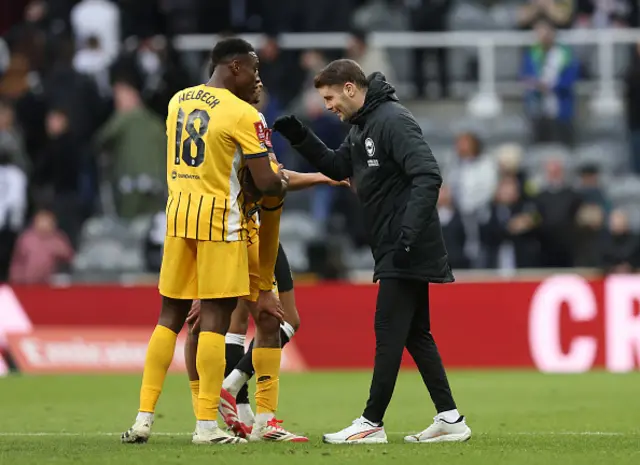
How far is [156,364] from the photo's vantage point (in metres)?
9.16

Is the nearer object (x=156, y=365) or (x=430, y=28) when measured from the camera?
(x=156, y=365)

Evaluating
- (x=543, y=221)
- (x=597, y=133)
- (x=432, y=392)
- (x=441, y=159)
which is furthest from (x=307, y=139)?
(x=597, y=133)

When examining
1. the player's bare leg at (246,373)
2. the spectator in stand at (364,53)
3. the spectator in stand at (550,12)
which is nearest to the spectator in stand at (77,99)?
the spectator in stand at (364,53)

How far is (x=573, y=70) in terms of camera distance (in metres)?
20.9

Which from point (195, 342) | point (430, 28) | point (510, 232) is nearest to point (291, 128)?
point (195, 342)

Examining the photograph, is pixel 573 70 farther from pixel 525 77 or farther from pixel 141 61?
pixel 141 61

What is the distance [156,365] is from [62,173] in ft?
37.1

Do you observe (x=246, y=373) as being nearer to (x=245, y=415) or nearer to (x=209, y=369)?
(x=245, y=415)

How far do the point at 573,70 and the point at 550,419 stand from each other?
10.3 meters

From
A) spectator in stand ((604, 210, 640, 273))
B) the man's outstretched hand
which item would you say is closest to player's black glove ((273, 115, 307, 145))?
the man's outstretched hand

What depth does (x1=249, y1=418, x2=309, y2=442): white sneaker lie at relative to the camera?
31.2 feet

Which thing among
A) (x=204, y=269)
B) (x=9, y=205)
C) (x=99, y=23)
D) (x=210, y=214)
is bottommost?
(x=9, y=205)

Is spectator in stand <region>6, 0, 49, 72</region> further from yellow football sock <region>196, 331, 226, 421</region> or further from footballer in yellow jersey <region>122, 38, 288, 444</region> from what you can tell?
yellow football sock <region>196, 331, 226, 421</region>

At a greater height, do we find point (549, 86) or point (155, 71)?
point (155, 71)
